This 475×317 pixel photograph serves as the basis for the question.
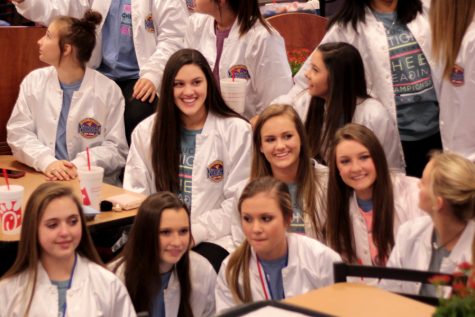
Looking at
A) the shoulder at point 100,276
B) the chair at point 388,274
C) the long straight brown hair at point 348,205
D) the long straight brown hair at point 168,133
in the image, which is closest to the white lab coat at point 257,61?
the long straight brown hair at point 168,133

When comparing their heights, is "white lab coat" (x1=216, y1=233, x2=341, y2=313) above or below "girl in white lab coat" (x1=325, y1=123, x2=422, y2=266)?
below

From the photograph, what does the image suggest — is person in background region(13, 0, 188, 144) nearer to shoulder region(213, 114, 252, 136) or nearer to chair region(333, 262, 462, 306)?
shoulder region(213, 114, 252, 136)

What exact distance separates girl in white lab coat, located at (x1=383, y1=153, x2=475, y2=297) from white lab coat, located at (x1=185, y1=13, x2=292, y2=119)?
82.6 inches

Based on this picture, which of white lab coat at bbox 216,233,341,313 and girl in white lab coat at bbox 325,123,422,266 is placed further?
girl in white lab coat at bbox 325,123,422,266

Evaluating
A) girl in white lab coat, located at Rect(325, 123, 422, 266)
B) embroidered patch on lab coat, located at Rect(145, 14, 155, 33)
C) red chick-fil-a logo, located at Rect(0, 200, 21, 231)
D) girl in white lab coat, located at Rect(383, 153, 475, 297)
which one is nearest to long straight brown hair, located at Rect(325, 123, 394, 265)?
girl in white lab coat, located at Rect(325, 123, 422, 266)

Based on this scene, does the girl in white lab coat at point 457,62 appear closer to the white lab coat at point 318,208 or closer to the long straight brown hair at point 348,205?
the long straight brown hair at point 348,205

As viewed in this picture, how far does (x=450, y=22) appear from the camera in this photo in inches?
169

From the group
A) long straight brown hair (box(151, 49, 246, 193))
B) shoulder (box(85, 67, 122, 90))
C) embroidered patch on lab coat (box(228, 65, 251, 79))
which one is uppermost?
embroidered patch on lab coat (box(228, 65, 251, 79))

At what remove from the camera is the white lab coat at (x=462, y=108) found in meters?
4.30

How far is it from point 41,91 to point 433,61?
2.26 metres

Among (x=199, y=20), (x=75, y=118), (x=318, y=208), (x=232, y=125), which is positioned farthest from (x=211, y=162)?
(x=199, y=20)

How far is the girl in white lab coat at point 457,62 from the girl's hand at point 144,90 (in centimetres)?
184

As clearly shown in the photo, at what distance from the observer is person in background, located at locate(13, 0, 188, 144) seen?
5723 mm

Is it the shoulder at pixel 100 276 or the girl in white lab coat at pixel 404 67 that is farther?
the girl in white lab coat at pixel 404 67
